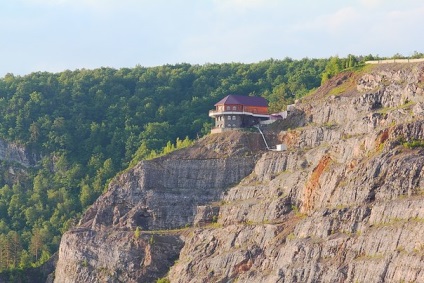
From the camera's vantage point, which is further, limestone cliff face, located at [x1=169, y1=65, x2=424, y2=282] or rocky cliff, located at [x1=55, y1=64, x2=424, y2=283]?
rocky cliff, located at [x1=55, y1=64, x2=424, y2=283]

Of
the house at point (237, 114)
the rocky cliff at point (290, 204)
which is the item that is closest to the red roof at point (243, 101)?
the house at point (237, 114)

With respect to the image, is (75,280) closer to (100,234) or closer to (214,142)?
(100,234)

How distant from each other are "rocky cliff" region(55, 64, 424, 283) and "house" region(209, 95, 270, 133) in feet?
10.5

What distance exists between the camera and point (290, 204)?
141 meters

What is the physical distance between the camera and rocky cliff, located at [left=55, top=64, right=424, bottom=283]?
122875mm

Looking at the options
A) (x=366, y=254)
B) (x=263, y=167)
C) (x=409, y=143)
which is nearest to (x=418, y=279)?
(x=366, y=254)

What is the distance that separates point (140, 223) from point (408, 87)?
32291 mm

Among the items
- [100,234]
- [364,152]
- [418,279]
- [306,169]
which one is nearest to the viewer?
[418,279]

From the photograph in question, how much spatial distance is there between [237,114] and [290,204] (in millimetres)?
23543

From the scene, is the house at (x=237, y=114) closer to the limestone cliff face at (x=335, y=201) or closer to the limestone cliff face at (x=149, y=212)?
the limestone cliff face at (x=149, y=212)

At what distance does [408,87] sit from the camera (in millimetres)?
139625

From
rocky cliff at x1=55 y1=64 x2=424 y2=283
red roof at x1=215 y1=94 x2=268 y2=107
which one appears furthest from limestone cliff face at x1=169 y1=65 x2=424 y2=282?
red roof at x1=215 y1=94 x2=268 y2=107

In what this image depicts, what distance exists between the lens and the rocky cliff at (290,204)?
123 meters

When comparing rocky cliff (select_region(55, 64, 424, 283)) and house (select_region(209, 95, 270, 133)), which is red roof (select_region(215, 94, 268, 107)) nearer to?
house (select_region(209, 95, 270, 133))
